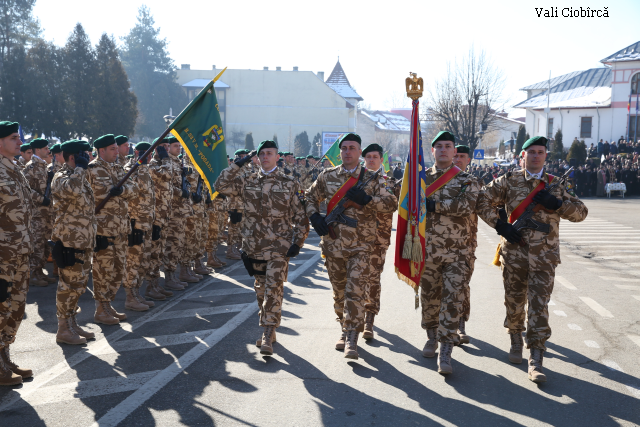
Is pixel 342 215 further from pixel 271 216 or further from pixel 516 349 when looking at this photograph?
pixel 516 349

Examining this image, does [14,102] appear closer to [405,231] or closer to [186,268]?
[186,268]

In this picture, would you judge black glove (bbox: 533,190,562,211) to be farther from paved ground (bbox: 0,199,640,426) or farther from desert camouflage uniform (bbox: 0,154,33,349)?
desert camouflage uniform (bbox: 0,154,33,349)

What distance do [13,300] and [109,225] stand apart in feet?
6.17

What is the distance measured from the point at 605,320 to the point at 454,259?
9.76 feet

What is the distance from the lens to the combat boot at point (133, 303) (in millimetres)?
7750

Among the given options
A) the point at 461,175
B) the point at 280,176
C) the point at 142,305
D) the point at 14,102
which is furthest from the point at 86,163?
the point at 14,102

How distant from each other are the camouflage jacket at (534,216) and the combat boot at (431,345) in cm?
104

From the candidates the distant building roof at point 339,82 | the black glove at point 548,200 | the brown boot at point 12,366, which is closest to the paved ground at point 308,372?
the brown boot at point 12,366

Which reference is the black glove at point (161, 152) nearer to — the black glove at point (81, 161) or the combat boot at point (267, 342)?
the black glove at point (81, 161)

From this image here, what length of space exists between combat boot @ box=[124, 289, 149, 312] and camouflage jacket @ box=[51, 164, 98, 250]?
175 cm

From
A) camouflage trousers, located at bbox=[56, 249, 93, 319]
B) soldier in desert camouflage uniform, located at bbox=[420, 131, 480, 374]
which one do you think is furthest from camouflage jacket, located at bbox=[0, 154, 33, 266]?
soldier in desert camouflage uniform, located at bbox=[420, 131, 480, 374]

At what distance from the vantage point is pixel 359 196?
584 cm

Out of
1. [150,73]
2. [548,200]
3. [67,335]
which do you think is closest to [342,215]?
[548,200]

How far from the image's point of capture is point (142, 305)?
7.80 m
